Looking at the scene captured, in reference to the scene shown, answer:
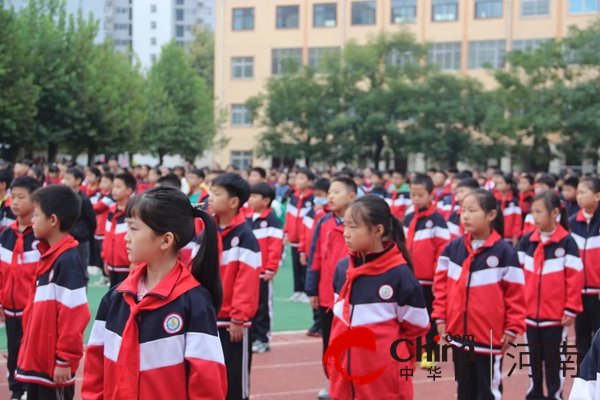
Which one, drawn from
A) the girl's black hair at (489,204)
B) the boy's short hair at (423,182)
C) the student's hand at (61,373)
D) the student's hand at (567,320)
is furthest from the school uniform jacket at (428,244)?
the student's hand at (61,373)

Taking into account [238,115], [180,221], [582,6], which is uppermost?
[582,6]

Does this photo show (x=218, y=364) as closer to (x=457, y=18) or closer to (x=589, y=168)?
(x=589, y=168)

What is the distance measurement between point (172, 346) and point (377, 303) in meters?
1.46

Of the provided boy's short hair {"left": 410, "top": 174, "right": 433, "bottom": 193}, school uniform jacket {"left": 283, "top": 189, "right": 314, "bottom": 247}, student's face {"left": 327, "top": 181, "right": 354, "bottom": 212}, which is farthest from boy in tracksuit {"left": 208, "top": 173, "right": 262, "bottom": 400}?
school uniform jacket {"left": 283, "top": 189, "right": 314, "bottom": 247}

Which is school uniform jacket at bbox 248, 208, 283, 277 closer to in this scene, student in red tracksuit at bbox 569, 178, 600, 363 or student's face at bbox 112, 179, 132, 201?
student's face at bbox 112, 179, 132, 201

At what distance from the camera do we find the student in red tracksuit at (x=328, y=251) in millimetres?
5969

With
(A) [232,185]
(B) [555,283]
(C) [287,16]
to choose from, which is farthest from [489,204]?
(C) [287,16]

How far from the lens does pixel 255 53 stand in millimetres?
40000

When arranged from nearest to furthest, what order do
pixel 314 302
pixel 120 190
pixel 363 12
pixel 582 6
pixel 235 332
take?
pixel 235 332 → pixel 314 302 → pixel 120 190 → pixel 582 6 → pixel 363 12

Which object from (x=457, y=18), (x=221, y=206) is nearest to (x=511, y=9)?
(x=457, y=18)

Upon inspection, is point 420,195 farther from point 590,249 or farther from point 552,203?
point 552,203

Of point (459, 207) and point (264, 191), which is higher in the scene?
point (264, 191)

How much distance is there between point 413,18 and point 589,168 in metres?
11.4

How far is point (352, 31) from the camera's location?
125 ft
